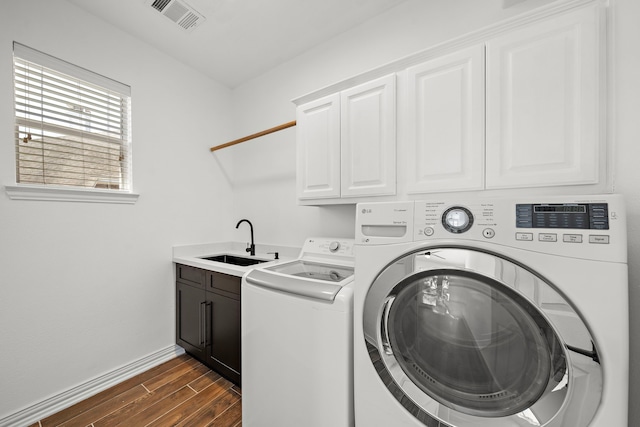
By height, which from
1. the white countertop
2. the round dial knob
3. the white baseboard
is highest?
the round dial knob

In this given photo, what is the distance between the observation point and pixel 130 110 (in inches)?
79.3

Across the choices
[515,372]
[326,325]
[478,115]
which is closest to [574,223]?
[515,372]

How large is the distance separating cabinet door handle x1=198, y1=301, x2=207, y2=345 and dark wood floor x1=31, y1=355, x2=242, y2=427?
0.28m

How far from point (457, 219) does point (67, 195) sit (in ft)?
7.79

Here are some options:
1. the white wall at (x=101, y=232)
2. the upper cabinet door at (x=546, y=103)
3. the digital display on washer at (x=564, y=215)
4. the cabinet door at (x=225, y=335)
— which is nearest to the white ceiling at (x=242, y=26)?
the white wall at (x=101, y=232)

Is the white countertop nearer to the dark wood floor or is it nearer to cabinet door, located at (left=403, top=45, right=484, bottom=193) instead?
the dark wood floor

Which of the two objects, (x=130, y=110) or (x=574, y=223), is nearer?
(x=574, y=223)

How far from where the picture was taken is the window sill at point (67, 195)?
4.84 feet

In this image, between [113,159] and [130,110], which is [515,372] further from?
[130,110]

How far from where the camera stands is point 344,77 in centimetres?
200

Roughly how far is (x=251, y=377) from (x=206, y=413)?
0.55m

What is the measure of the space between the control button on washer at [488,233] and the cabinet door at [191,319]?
196 centimetres

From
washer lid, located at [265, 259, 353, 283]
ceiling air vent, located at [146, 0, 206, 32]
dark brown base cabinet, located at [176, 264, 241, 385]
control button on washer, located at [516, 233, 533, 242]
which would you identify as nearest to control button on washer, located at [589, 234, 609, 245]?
control button on washer, located at [516, 233, 533, 242]

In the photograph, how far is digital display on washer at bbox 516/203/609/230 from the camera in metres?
0.67
